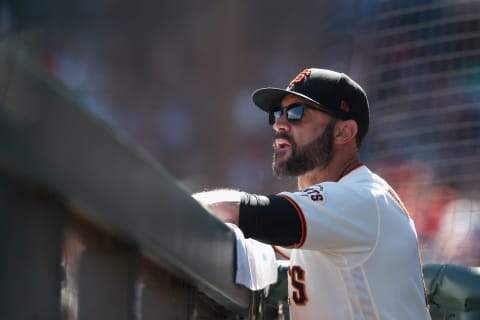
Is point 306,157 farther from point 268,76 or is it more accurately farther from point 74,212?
point 268,76

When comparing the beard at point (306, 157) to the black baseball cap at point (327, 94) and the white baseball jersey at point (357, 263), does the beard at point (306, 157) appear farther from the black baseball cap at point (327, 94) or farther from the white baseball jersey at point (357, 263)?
the white baseball jersey at point (357, 263)

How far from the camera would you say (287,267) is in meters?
2.22

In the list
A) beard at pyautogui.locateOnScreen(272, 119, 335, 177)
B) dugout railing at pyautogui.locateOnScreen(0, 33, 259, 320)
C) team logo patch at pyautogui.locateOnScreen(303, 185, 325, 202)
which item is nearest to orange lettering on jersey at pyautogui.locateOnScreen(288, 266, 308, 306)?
team logo patch at pyautogui.locateOnScreen(303, 185, 325, 202)

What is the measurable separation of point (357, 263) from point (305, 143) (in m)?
0.54

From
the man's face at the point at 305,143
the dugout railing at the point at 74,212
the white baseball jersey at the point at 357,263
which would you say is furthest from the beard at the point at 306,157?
the dugout railing at the point at 74,212

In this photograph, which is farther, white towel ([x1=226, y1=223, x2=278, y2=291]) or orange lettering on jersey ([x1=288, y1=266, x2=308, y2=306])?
orange lettering on jersey ([x1=288, y1=266, x2=308, y2=306])

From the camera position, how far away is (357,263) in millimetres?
1949

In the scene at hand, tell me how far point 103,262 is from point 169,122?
718 cm

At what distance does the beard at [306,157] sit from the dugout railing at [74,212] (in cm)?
125

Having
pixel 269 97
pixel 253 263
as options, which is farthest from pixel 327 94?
pixel 253 263

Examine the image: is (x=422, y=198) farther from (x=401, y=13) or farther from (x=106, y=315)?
(x=106, y=315)

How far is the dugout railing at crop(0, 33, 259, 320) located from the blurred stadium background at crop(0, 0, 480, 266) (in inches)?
198

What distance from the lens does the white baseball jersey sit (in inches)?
74.2

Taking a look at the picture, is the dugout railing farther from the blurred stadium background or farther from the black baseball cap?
the blurred stadium background
